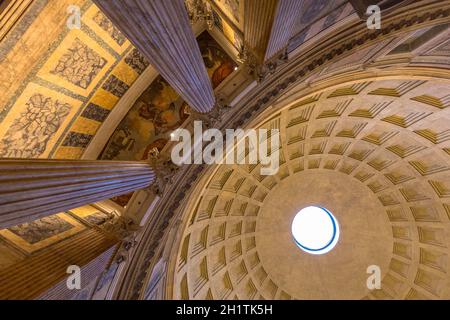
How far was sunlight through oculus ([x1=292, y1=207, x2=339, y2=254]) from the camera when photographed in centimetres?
1708

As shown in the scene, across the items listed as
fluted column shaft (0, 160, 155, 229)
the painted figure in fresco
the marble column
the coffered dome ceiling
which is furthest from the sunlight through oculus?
fluted column shaft (0, 160, 155, 229)

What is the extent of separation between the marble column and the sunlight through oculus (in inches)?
445

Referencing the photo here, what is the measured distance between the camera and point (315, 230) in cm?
1816

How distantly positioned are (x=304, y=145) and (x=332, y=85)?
398 cm

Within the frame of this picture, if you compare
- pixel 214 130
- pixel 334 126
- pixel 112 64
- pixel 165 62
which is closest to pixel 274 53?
pixel 214 130

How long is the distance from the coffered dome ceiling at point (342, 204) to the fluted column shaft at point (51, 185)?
4.58m

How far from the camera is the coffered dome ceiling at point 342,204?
1109 cm

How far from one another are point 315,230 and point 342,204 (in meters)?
2.96

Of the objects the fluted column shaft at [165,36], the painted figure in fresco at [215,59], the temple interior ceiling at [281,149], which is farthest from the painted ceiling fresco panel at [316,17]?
the fluted column shaft at [165,36]

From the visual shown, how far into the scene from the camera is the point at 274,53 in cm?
759

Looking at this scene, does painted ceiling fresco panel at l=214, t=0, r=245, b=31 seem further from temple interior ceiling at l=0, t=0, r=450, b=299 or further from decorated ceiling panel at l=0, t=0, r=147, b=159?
decorated ceiling panel at l=0, t=0, r=147, b=159

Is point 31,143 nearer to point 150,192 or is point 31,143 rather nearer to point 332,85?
point 150,192

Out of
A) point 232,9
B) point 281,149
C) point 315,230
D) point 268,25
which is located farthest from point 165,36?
point 315,230

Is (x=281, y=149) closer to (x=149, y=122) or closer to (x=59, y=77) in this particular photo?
(x=149, y=122)
